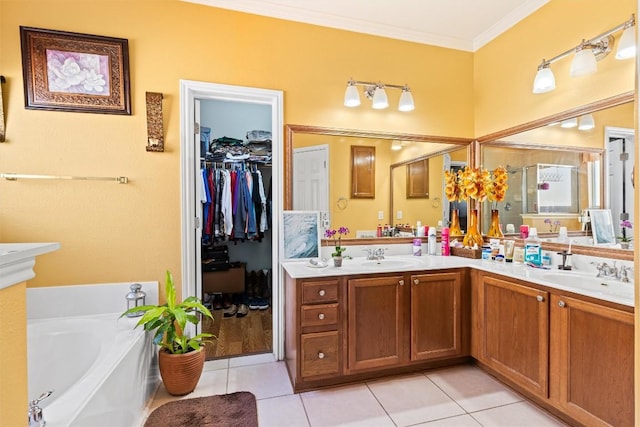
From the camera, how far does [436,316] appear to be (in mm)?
2225

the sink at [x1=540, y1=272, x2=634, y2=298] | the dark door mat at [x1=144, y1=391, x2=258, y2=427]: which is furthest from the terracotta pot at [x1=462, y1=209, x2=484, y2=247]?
the dark door mat at [x1=144, y1=391, x2=258, y2=427]

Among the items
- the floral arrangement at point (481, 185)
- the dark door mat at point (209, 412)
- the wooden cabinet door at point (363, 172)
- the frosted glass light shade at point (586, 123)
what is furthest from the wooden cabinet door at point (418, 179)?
the dark door mat at point (209, 412)

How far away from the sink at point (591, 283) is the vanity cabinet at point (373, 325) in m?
0.55

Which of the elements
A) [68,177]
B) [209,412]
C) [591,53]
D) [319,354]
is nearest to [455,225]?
[591,53]

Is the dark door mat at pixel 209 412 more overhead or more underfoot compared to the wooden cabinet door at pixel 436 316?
more underfoot

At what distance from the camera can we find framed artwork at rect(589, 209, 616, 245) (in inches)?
75.4

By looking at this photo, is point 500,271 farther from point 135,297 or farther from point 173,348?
point 135,297

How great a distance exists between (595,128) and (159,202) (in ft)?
9.77

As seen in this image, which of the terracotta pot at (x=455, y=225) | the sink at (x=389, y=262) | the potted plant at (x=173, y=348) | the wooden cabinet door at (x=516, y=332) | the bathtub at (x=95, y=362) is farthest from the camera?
the terracotta pot at (x=455, y=225)

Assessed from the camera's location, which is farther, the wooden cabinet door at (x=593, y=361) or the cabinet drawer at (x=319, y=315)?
the cabinet drawer at (x=319, y=315)

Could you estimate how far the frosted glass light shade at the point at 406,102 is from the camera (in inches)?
102

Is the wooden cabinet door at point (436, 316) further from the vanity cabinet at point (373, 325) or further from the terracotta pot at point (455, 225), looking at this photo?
the terracotta pot at point (455, 225)

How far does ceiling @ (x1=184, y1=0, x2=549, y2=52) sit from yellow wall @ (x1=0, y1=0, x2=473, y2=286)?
3.1 inches

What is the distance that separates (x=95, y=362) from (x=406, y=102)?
2716 mm
